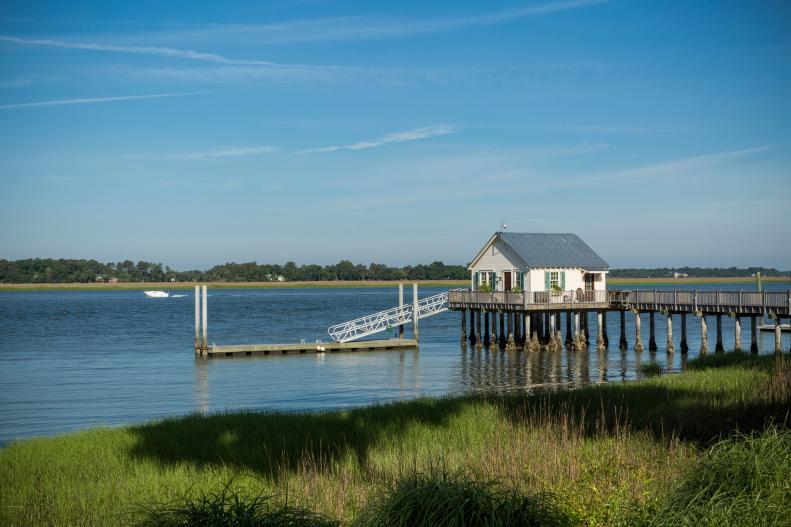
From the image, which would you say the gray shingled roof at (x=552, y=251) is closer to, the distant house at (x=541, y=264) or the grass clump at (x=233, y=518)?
the distant house at (x=541, y=264)

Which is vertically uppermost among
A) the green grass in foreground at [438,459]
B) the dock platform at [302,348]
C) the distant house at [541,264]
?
the distant house at [541,264]

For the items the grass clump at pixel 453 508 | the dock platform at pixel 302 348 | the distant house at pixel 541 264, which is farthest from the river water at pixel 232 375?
the grass clump at pixel 453 508

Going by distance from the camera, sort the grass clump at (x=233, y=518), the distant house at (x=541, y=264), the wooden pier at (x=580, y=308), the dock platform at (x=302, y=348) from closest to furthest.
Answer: the grass clump at (x=233, y=518)
the wooden pier at (x=580, y=308)
the dock platform at (x=302, y=348)
the distant house at (x=541, y=264)

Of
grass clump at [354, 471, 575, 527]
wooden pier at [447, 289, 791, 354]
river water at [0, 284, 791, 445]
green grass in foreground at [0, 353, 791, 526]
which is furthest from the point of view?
wooden pier at [447, 289, 791, 354]

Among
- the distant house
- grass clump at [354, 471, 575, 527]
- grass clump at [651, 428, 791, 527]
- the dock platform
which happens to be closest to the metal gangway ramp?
the dock platform

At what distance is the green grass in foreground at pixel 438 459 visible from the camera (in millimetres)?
9672

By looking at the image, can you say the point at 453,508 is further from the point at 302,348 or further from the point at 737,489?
the point at 302,348

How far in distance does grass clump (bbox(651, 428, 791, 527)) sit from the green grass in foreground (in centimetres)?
3

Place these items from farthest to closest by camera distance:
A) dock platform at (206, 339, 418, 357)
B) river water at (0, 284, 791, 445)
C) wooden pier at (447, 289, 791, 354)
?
dock platform at (206, 339, 418, 357)
wooden pier at (447, 289, 791, 354)
river water at (0, 284, 791, 445)

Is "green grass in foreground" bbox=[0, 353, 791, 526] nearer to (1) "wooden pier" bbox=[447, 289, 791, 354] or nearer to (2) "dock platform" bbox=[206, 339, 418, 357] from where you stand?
(1) "wooden pier" bbox=[447, 289, 791, 354]

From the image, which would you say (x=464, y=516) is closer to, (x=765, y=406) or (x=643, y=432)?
(x=643, y=432)

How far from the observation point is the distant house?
45938 millimetres

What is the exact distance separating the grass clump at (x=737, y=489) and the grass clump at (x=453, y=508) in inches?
50.8

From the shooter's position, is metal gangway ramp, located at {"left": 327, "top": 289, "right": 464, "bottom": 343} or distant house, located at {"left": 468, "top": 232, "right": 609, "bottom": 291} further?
metal gangway ramp, located at {"left": 327, "top": 289, "right": 464, "bottom": 343}
